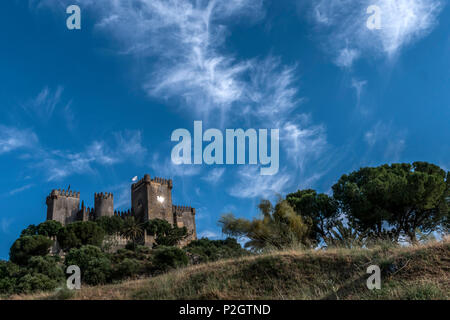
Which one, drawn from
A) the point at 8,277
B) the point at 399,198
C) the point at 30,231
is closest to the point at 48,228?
the point at 30,231

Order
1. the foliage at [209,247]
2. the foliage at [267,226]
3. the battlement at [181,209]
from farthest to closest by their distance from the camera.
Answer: the battlement at [181,209], the foliage at [209,247], the foliage at [267,226]

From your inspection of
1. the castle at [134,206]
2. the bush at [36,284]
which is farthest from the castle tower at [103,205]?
the bush at [36,284]

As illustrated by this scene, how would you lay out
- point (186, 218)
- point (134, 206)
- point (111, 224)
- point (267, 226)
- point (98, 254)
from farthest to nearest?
point (186, 218)
point (134, 206)
point (111, 224)
point (98, 254)
point (267, 226)

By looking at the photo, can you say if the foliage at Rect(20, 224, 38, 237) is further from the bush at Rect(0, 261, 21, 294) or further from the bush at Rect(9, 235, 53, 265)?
the bush at Rect(0, 261, 21, 294)

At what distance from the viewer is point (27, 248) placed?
4581 cm

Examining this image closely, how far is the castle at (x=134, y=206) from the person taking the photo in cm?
6919

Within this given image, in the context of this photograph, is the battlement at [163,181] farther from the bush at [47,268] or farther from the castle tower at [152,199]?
the bush at [47,268]

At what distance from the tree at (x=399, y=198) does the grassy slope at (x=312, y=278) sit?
1825 centimetres

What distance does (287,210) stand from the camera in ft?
79.9

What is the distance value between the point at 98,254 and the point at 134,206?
3810cm

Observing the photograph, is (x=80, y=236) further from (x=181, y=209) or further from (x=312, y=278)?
(x=312, y=278)
